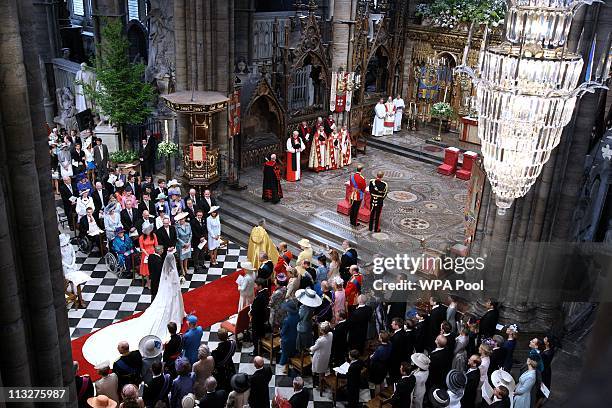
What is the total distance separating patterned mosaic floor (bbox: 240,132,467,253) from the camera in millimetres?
14656

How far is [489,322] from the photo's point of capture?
31.8 feet

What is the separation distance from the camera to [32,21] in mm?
4922

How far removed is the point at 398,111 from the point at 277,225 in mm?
9820

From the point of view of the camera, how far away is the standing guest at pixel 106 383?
24.9 ft

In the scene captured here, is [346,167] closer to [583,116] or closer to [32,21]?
[583,116]

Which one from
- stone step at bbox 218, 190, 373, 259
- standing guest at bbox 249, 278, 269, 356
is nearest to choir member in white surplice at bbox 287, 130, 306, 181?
stone step at bbox 218, 190, 373, 259

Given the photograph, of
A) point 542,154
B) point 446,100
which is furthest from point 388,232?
point 446,100

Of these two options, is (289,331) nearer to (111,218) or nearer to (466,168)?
(111,218)

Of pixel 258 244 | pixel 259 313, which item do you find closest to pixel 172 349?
pixel 259 313

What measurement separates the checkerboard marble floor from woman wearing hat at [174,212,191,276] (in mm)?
601

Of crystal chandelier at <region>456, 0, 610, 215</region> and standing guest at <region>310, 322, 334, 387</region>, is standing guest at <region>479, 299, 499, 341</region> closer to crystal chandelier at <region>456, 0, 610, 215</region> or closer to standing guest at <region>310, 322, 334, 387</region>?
standing guest at <region>310, 322, 334, 387</region>

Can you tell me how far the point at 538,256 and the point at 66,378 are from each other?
26.3 ft

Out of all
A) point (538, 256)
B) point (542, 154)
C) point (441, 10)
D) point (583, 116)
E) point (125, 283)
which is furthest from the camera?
point (441, 10)

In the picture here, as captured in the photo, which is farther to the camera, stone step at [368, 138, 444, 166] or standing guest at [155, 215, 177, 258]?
stone step at [368, 138, 444, 166]
